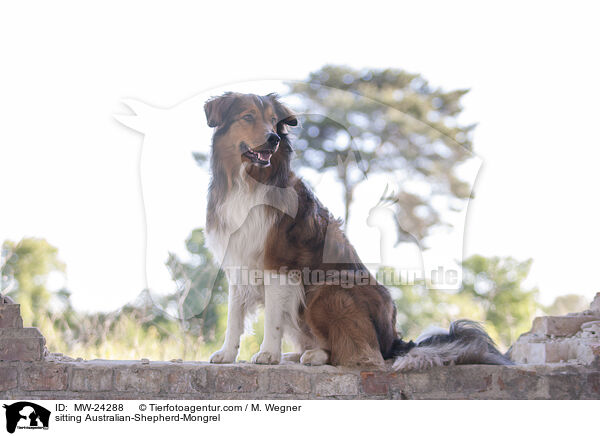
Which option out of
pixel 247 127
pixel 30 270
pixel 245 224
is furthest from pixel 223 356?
pixel 30 270

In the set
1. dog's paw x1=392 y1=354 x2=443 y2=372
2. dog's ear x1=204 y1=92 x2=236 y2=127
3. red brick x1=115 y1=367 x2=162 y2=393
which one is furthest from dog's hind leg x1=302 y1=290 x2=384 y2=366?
dog's ear x1=204 y1=92 x2=236 y2=127

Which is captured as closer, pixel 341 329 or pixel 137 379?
pixel 137 379

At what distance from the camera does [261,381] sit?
3.23 m

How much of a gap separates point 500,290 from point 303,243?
7212 millimetres

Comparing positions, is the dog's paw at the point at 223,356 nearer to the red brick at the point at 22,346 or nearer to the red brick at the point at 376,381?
the red brick at the point at 376,381

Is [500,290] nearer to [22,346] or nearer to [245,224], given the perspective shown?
[245,224]

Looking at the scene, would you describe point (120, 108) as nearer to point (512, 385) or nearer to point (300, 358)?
point (300, 358)

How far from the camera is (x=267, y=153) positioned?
3326 millimetres

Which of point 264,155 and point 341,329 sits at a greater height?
point 264,155

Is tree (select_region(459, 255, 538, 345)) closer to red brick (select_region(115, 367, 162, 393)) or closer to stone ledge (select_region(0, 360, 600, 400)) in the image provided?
stone ledge (select_region(0, 360, 600, 400))

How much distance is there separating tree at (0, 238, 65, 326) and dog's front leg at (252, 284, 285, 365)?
20.0 ft

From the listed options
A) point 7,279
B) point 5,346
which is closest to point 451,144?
point 5,346
